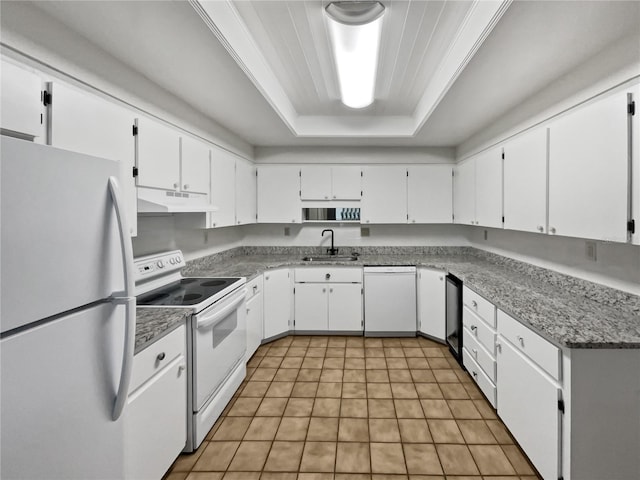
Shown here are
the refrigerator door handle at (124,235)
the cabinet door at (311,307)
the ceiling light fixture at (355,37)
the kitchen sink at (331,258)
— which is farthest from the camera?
the kitchen sink at (331,258)

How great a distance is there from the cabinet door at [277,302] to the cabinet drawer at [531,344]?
2.25 m

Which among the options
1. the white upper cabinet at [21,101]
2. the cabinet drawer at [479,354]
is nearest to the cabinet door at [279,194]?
the cabinet drawer at [479,354]

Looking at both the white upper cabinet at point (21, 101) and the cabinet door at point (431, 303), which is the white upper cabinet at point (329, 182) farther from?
the white upper cabinet at point (21, 101)

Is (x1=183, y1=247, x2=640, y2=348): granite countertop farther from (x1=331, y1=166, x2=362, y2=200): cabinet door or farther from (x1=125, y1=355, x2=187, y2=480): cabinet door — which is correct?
(x1=125, y1=355, x2=187, y2=480): cabinet door

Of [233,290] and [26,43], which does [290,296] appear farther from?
[26,43]

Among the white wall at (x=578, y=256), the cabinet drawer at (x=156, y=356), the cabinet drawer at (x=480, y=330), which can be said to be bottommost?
the cabinet drawer at (x=480, y=330)

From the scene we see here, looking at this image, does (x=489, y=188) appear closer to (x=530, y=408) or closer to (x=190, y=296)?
(x=530, y=408)

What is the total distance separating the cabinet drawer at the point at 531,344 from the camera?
4.87 ft

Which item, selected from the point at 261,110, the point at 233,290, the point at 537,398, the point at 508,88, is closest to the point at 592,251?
the point at 537,398

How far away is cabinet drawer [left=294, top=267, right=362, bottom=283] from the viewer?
3678mm

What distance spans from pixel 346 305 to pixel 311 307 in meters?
0.42

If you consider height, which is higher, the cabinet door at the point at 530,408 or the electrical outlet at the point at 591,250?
the electrical outlet at the point at 591,250

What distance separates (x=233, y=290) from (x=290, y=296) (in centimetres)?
135

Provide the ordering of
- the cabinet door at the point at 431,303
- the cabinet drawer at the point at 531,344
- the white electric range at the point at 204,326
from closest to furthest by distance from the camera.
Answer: the cabinet drawer at the point at 531,344 < the white electric range at the point at 204,326 < the cabinet door at the point at 431,303
